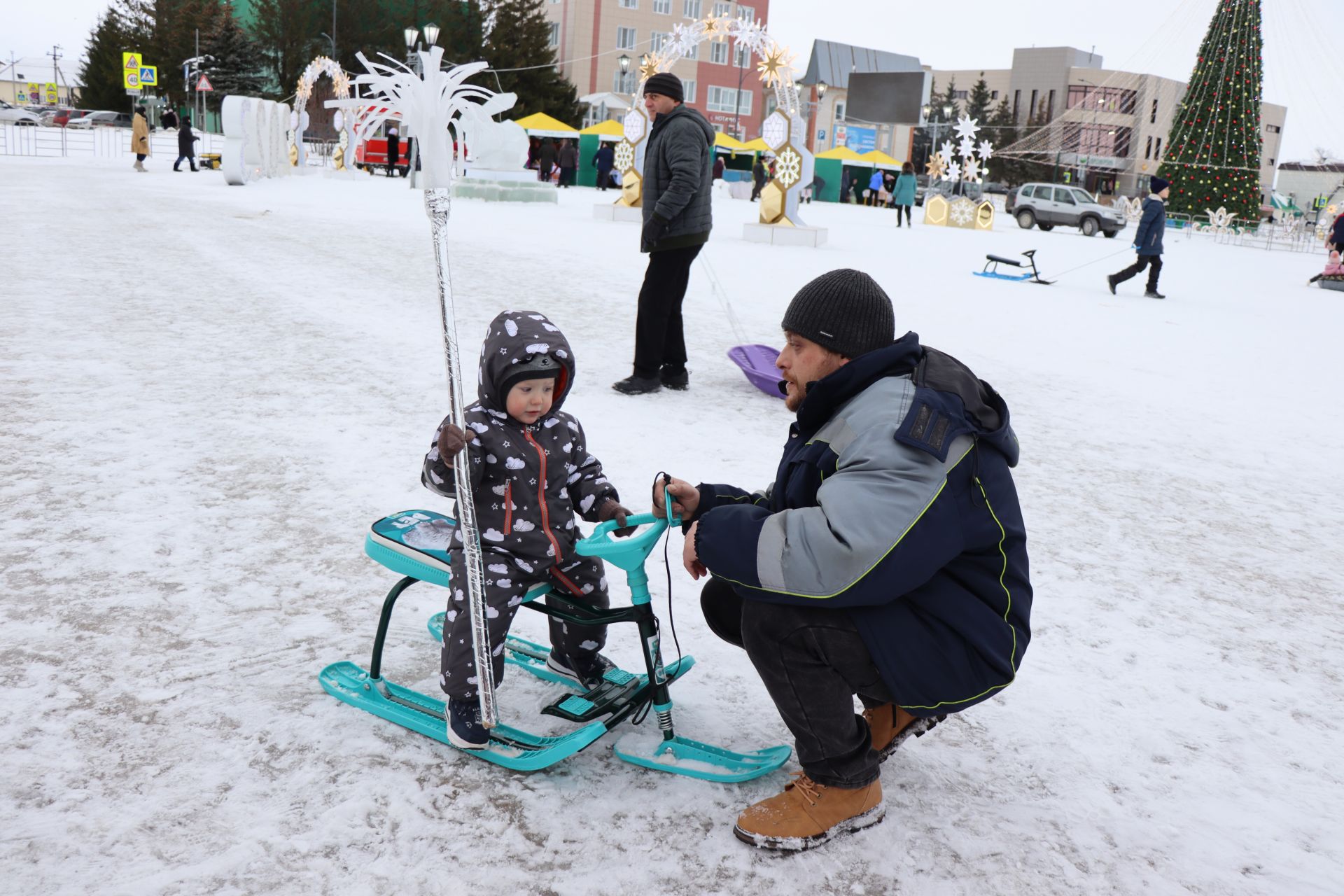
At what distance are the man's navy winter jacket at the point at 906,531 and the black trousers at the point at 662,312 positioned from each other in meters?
3.58

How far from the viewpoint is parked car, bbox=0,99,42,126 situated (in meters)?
45.0

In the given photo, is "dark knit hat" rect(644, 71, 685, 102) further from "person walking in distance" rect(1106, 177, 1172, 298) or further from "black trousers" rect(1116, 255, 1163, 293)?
"black trousers" rect(1116, 255, 1163, 293)

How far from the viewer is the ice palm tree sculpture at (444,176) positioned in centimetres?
212

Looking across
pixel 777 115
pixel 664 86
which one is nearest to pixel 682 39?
pixel 777 115

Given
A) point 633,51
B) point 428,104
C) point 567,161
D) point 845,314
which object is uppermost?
point 633,51

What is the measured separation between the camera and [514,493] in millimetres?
2379

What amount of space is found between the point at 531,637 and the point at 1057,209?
30062 millimetres

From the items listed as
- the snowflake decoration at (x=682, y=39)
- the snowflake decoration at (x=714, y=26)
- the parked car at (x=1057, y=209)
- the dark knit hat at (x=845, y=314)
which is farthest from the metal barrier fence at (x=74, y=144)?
the dark knit hat at (x=845, y=314)

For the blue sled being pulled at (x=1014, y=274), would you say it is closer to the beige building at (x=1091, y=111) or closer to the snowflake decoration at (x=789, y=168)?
the snowflake decoration at (x=789, y=168)

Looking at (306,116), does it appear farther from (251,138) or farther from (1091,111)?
(1091,111)

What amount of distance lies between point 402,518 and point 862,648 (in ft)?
4.27

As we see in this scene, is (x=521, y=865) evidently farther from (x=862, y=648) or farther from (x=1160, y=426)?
(x=1160, y=426)

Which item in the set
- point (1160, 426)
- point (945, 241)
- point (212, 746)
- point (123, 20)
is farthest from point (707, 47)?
point (212, 746)

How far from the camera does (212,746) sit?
2.27 metres
